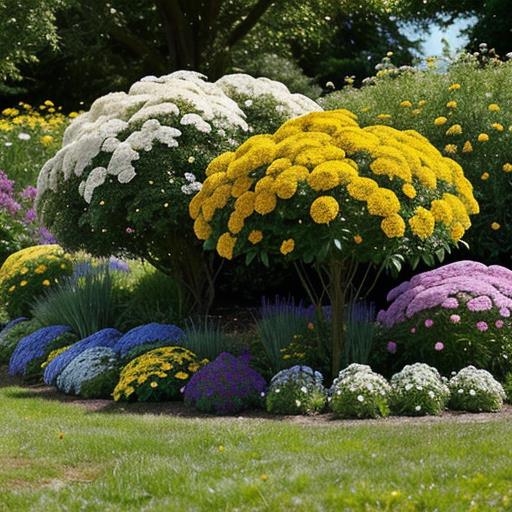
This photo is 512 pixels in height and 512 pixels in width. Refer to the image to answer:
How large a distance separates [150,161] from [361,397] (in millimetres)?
3839

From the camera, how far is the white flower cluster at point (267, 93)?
10.9 m

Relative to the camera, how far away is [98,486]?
17.0 ft

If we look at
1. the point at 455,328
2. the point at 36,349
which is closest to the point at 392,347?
the point at 455,328

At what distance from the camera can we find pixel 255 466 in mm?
5367

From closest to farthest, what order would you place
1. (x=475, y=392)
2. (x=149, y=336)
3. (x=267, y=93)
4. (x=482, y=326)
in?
(x=475, y=392) → (x=482, y=326) → (x=149, y=336) → (x=267, y=93)

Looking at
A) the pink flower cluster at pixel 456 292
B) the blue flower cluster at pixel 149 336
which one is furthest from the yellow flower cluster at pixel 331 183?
the blue flower cluster at pixel 149 336

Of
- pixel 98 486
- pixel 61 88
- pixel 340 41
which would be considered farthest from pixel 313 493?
pixel 340 41

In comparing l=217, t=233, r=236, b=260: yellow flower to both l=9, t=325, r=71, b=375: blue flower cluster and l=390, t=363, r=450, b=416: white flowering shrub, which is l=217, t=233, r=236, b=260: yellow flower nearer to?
l=390, t=363, r=450, b=416: white flowering shrub

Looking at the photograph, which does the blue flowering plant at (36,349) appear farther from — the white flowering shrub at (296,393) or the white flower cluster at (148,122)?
the white flowering shrub at (296,393)

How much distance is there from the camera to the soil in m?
7.07

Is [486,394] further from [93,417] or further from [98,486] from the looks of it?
[98,486]

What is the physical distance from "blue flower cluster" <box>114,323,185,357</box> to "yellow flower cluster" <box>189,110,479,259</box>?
4.69 ft

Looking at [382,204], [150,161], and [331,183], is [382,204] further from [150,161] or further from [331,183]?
[150,161]

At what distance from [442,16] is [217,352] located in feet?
70.1
